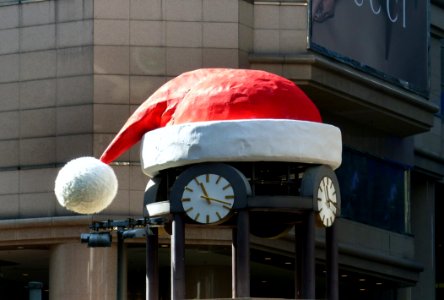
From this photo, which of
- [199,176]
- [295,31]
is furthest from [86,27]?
[199,176]

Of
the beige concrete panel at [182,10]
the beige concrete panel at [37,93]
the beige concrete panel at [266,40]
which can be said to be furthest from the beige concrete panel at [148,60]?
the beige concrete panel at [266,40]

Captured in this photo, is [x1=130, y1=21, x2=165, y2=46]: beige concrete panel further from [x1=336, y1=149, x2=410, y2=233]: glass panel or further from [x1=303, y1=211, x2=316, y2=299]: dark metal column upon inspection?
[x1=303, y1=211, x2=316, y2=299]: dark metal column

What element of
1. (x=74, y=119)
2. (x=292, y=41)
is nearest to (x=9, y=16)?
(x=74, y=119)

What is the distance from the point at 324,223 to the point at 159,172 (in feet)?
11.1

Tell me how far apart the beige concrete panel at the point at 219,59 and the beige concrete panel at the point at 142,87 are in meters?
1.32

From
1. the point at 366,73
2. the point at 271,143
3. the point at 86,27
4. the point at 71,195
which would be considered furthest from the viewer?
the point at 366,73

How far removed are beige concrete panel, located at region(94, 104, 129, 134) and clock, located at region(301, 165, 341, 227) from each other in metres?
10.9

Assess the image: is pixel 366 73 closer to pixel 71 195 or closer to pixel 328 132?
pixel 328 132

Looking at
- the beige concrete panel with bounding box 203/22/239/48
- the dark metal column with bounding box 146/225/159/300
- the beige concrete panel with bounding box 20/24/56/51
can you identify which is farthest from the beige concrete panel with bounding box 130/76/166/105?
the dark metal column with bounding box 146/225/159/300

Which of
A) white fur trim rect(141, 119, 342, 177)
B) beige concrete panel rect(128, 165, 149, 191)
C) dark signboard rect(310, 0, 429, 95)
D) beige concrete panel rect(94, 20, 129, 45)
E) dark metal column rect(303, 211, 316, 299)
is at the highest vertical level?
dark signboard rect(310, 0, 429, 95)

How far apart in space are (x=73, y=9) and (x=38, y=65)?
5.77 ft

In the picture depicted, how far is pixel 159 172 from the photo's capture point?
3144 centimetres

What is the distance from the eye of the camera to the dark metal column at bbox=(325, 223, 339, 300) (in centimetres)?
3119

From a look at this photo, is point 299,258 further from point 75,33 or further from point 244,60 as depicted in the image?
point 75,33
